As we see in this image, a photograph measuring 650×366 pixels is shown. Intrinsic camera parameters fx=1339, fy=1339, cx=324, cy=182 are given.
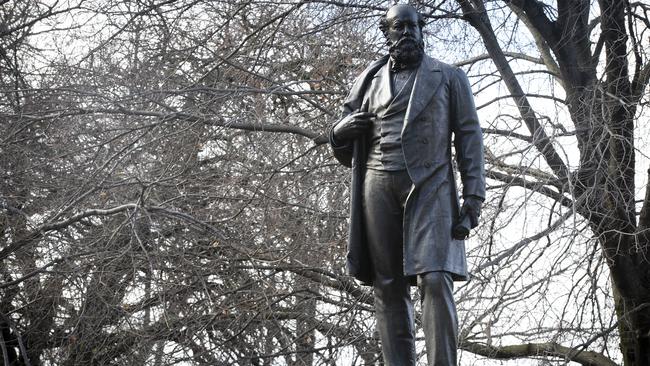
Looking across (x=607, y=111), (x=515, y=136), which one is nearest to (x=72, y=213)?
(x=515, y=136)

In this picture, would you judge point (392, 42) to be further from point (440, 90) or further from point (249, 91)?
point (249, 91)

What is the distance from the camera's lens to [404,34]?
248 inches

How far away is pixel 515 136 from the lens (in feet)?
44.6

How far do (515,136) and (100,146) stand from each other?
14.6 feet

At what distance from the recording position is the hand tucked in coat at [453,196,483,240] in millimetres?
6109

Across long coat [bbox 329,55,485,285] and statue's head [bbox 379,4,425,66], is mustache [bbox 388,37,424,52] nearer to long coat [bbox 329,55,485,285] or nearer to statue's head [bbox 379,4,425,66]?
statue's head [bbox 379,4,425,66]

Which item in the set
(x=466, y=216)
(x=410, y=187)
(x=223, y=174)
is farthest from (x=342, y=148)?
(x=223, y=174)

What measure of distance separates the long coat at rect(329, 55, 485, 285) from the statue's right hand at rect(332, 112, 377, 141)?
58 millimetres

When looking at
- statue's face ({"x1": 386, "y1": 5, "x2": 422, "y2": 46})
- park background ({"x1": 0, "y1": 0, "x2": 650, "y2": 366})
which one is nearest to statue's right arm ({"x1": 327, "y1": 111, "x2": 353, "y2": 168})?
statue's face ({"x1": 386, "y1": 5, "x2": 422, "y2": 46})

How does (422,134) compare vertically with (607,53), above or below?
below

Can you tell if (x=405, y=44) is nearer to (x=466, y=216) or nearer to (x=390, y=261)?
(x=466, y=216)

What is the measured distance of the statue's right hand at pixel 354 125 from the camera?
6258 millimetres

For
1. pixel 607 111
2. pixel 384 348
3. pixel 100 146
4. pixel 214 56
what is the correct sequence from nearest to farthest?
pixel 384 348 → pixel 607 111 → pixel 100 146 → pixel 214 56

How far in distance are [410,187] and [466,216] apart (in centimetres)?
29
